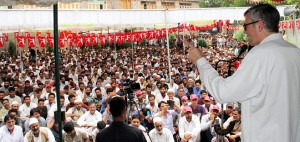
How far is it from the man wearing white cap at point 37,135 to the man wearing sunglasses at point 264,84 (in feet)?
18.2

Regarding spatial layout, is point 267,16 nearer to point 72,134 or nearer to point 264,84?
point 264,84

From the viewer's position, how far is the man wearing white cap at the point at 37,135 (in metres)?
7.28

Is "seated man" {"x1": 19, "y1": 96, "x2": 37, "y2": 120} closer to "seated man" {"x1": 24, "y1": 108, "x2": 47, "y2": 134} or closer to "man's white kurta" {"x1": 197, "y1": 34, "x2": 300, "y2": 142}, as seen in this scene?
"seated man" {"x1": 24, "y1": 108, "x2": 47, "y2": 134}

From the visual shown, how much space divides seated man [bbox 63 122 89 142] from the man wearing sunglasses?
5.25m

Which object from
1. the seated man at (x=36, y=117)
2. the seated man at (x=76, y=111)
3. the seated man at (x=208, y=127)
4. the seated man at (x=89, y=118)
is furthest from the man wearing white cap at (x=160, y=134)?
the seated man at (x=36, y=117)

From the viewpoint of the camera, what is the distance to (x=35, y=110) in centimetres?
850

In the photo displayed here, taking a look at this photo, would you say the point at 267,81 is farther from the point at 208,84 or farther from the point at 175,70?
the point at 175,70

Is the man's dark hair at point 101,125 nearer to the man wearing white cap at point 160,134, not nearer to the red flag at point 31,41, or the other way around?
the man wearing white cap at point 160,134

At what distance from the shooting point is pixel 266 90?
209 centimetres

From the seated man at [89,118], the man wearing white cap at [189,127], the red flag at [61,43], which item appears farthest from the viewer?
the red flag at [61,43]

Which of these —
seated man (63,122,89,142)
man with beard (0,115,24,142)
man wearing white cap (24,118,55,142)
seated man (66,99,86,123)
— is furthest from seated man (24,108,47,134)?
seated man (63,122,89,142)

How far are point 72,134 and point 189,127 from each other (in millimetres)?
1960

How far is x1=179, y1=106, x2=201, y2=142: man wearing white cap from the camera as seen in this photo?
7763 millimetres

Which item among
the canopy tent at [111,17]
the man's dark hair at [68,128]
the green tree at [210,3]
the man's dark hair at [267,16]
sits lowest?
the man's dark hair at [68,128]
